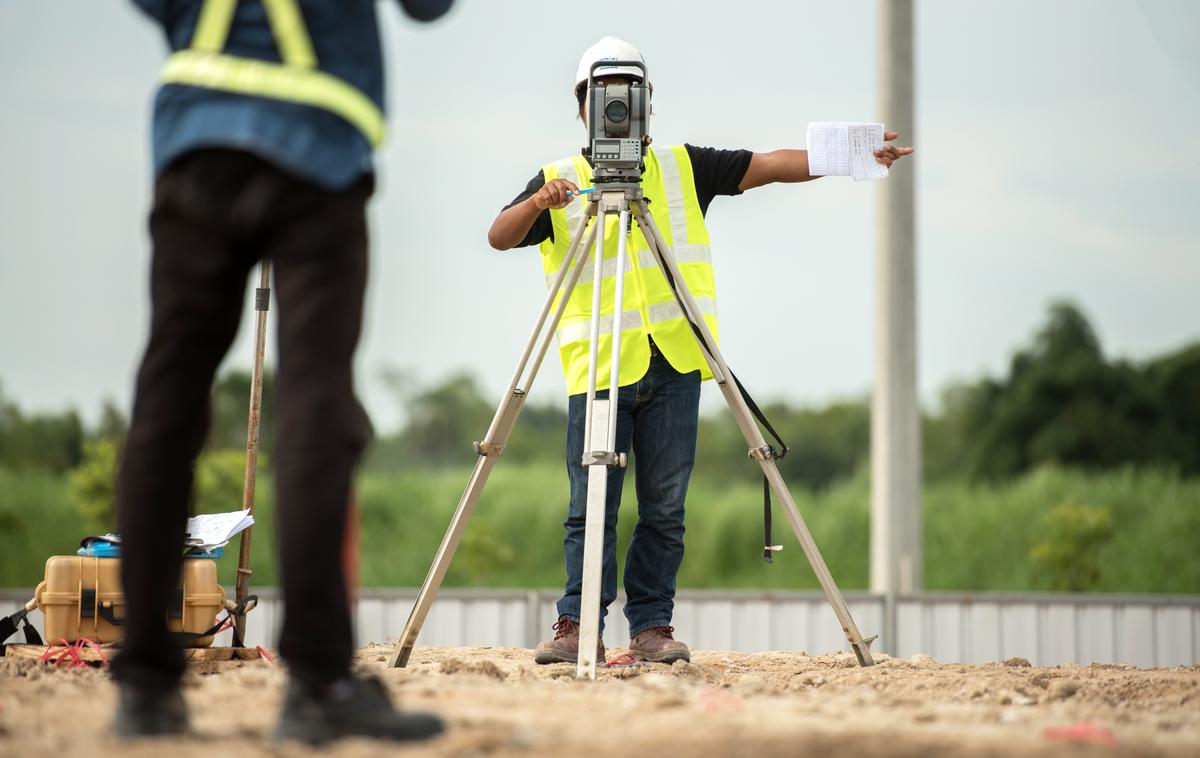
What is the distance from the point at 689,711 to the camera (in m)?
2.90

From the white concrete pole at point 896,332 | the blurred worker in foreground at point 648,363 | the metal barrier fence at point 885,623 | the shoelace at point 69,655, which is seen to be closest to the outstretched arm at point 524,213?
the blurred worker in foreground at point 648,363

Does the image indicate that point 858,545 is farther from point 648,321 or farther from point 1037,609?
point 648,321

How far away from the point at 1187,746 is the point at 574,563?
2.35 m

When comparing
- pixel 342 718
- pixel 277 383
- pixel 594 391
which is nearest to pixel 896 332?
pixel 594 391

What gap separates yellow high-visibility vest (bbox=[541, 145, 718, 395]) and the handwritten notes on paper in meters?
0.45

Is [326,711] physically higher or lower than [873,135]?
lower

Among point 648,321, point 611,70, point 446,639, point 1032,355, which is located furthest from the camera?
point 1032,355

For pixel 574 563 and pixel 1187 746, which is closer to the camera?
pixel 1187 746

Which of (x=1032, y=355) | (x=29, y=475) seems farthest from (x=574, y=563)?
(x=1032, y=355)

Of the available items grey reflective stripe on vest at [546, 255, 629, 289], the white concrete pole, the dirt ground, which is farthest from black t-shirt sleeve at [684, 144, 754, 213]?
the white concrete pole

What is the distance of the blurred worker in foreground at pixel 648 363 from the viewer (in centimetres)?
465

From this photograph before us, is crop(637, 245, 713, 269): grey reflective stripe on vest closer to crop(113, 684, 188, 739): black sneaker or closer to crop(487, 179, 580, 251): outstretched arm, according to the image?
crop(487, 179, 580, 251): outstretched arm

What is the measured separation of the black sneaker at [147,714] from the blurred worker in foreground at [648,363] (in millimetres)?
2122

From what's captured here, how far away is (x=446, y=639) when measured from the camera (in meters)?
8.76
